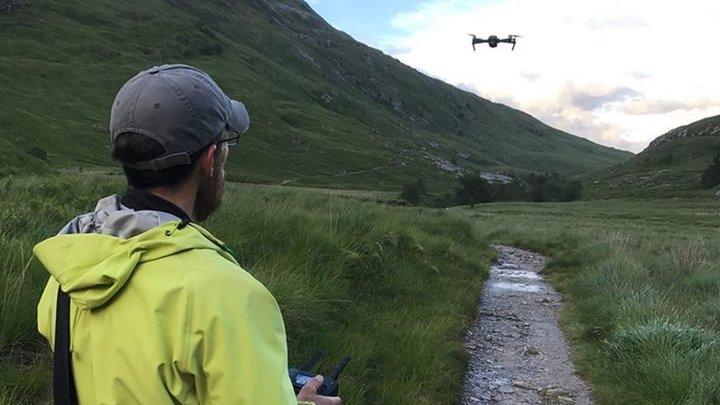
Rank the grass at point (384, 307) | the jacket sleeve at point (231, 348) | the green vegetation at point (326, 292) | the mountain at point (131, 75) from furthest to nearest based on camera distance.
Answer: the mountain at point (131, 75), the grass at point (384, 307), the green vegetation at point (326, 292), the jacket sleeve at point (231, 348)

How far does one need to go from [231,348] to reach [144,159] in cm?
84

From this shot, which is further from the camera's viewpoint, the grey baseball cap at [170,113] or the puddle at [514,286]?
the puddle at [514,286]

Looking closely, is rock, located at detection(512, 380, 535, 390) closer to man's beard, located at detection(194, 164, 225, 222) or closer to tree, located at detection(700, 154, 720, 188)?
man's beard, located at detection(194, 164, 225, 222)

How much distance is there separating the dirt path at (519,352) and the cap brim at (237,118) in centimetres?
553

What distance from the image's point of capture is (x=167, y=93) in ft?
7.32

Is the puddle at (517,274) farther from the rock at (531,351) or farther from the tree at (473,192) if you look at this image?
the tree at (473,192)

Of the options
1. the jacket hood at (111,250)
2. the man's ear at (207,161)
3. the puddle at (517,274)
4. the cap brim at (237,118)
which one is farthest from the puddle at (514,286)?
the jacket hood at (111,250)

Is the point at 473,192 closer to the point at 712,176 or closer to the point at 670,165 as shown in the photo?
the point at 712,176

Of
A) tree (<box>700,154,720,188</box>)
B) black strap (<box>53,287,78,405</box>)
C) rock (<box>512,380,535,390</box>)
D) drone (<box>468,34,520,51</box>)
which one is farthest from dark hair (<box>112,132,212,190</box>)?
tree (<box>700,154,720,188</box>)

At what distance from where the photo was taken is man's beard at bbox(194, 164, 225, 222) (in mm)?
2373

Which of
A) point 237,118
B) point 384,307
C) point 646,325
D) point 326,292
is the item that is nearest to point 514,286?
point 646,325

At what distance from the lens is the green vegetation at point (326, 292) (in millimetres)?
4402

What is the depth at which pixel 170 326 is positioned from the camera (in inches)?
72.7

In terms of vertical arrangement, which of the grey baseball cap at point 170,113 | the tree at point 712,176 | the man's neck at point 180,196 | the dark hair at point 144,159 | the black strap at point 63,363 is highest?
the tree at point 712,176
